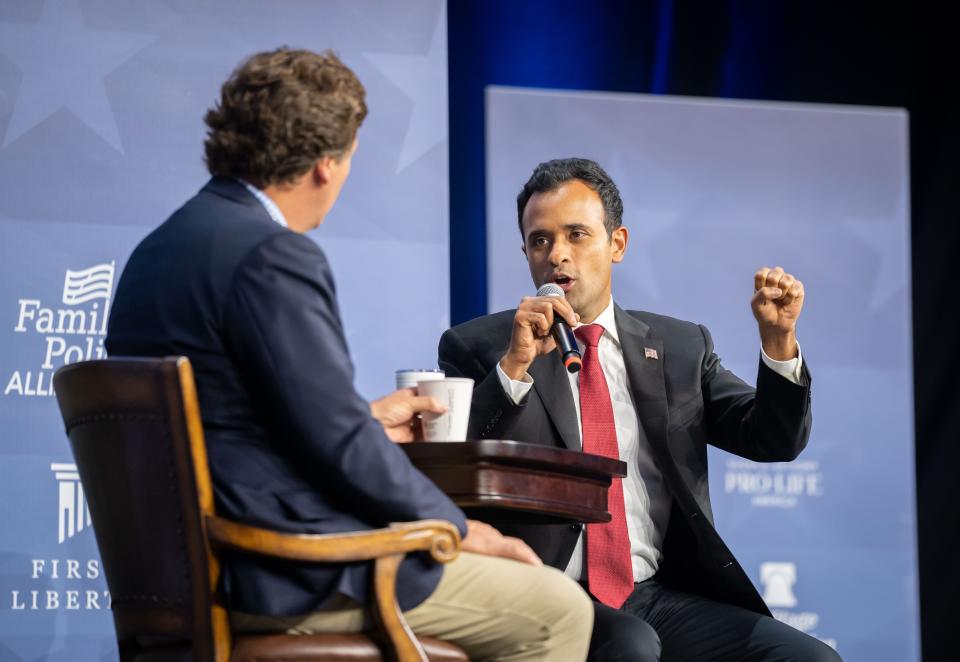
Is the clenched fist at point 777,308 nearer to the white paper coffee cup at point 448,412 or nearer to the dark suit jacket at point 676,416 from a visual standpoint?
the dark suit jacket at point 676,416

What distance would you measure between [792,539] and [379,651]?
10.7ft

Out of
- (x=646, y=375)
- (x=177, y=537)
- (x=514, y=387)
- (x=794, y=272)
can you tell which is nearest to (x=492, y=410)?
(x=514, y=387)

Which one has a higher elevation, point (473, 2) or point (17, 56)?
point (473, 2)

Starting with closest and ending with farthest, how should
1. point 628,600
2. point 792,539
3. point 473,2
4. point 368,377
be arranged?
point 628,600
point 368,377
point 792,539
point 473,2

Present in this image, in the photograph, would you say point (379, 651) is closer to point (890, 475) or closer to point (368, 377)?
point (368, 377)

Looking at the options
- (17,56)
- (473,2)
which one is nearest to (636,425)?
(17,56)

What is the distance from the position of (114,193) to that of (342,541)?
228 centimetres

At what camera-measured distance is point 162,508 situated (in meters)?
1.84

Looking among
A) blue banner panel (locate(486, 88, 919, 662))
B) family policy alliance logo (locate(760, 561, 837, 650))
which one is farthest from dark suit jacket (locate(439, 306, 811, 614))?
family policy alliance logo (locate(760, 561, 837, 650))

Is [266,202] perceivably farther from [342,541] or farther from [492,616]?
[492,616]

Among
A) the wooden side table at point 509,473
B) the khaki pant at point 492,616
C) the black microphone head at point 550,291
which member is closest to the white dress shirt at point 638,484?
the black microphone head at point 550,291

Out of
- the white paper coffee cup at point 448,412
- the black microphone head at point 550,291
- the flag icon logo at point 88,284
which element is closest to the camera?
the white paper coffee cup at point 448,412

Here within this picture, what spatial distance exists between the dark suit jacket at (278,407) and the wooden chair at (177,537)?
0.04m

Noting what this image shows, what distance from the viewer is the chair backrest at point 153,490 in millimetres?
1818
